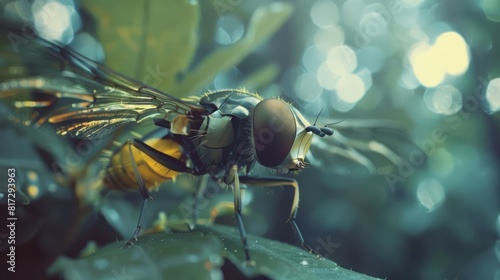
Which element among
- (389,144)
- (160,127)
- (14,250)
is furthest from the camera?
(389,144)

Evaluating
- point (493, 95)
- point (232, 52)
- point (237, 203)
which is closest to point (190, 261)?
point (237, 203)

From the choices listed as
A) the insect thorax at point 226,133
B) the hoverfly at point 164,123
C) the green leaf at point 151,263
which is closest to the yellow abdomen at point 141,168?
the hoverfly at point 164,123

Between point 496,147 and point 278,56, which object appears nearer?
point 496,147

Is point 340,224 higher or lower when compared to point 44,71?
lower

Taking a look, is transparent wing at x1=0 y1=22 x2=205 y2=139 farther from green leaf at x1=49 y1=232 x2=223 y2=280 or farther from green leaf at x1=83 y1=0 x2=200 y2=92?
green leaf at x1=49 y1=232 x2=223 y2=280

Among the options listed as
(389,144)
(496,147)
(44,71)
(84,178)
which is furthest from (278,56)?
(44,71)

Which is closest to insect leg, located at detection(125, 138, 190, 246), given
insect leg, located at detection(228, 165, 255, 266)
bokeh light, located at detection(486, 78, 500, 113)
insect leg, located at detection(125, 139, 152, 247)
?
insect leg, located at detection(125, 139, 152, 247)

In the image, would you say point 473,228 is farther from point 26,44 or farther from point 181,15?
point 26,44
